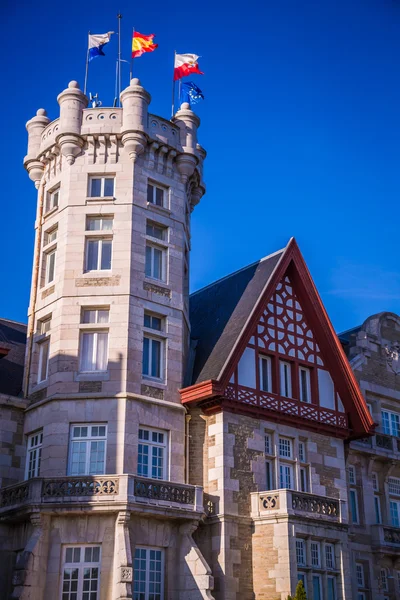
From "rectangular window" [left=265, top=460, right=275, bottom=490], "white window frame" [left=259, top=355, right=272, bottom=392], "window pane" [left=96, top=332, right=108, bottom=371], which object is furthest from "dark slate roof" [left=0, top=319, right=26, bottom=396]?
"rectangular window" [left=265, top=460, right=275, bottom=490]

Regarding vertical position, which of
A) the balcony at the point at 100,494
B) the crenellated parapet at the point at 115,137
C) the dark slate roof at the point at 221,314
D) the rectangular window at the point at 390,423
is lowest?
the balcony at the point at 100,494

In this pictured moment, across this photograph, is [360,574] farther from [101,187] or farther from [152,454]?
[101,187]

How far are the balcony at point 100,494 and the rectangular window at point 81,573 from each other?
136 centimetres

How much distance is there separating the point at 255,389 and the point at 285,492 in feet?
12.8

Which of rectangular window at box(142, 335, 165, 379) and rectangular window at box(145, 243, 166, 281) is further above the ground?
rectangular window at box(145, 243, 166, 281)

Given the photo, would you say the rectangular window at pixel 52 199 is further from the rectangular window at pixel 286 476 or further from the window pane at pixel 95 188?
the rectangular window at pixel 286 476

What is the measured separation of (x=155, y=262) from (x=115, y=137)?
466 cm

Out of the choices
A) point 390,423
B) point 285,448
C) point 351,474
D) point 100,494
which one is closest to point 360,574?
point 351,474

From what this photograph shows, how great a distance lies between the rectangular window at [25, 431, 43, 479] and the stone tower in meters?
0.05

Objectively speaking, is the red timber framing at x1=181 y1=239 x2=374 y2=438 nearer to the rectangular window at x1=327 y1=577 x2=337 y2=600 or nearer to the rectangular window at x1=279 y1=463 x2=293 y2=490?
the rectangular window at x1=279 y1=463 x2=293 y2=490

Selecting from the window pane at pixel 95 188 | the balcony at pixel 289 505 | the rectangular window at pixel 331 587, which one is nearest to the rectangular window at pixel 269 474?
the balcony at pixel 289 505

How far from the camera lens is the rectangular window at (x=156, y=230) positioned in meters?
29.9

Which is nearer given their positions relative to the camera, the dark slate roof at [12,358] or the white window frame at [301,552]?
the white window frame at [301,552]

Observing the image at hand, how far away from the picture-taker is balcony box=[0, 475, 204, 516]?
80.1 feet
